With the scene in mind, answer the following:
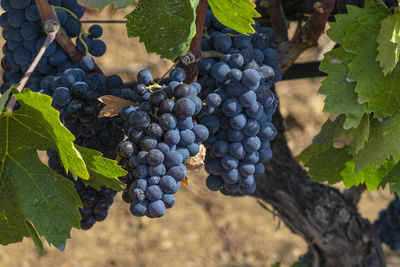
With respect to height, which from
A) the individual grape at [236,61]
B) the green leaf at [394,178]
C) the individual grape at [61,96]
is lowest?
the green leaf at [394,178]

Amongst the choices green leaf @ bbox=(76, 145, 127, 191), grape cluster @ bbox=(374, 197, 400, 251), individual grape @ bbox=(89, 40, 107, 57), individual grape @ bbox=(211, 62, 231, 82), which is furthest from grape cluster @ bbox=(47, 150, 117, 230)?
grape cluster @ bbox=(374, 197, 400, 251)

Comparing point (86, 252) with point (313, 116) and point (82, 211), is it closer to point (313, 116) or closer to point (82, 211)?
point (313, 116)

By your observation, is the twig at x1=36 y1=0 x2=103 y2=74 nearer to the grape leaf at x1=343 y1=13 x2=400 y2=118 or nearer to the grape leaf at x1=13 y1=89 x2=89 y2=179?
the grape leaf at x1=13 y1=89 x2=89 y2=179

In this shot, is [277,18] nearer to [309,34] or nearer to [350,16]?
[309,34]

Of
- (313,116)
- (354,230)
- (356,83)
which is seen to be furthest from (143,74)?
(313,116)

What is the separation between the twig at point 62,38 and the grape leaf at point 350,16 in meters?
0.45

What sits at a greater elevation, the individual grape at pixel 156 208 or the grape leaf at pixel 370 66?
the grape leaf at pixel 370 66

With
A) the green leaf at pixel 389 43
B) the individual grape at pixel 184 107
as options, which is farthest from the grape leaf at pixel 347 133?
the individual grape at pixel 184 107

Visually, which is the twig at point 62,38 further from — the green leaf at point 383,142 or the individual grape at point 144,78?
the green leaf at point 383,142

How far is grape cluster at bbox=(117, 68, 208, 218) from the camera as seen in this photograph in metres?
0.84

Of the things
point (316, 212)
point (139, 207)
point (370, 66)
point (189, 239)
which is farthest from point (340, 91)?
point (189, 239)

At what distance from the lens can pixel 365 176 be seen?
3.82 ft

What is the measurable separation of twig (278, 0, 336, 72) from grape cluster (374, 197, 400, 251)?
819 millimetres

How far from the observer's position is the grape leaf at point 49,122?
80 centimetres
